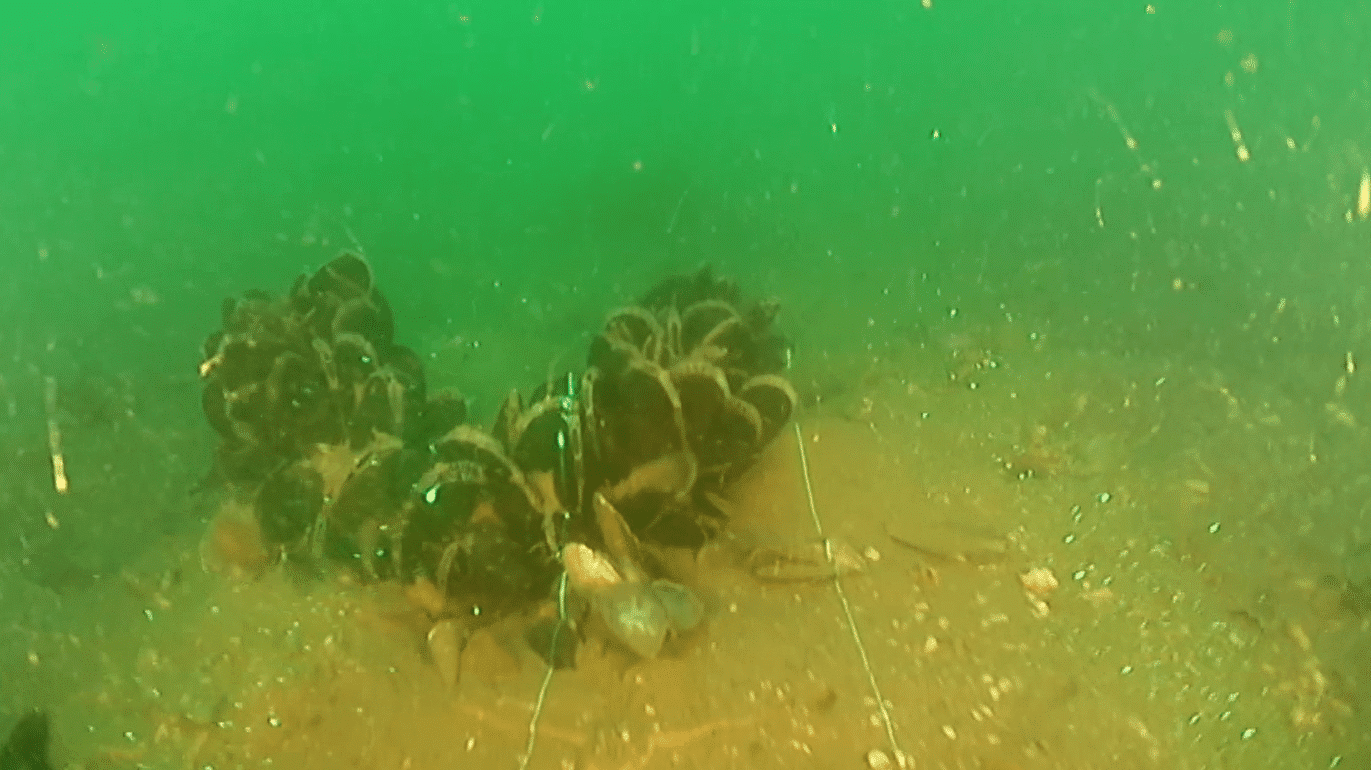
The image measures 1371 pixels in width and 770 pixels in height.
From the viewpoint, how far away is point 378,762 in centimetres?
180

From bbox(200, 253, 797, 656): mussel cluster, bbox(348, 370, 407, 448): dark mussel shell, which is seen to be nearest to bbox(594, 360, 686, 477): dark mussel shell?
bbox(200, 253, 797, 656): mussel cluster

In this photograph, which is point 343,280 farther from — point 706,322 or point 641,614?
point 641,614

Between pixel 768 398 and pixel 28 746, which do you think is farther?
pixel 768 398

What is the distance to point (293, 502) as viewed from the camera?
7.38ft

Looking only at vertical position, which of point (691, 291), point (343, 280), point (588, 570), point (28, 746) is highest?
point (343, 280)

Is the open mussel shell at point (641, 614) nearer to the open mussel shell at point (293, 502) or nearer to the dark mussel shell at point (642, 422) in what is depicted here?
the dark mussel shell at point (642, 422)

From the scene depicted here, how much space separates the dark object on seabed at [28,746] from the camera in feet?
6.08

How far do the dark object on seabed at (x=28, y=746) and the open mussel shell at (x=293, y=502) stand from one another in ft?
2.16

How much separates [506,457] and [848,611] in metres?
0.98

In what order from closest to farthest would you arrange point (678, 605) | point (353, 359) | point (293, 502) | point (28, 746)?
point (28, 746) → point (678, 605) → point (293, 502) → point (353, 359)

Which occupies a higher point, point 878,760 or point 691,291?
point 691,291

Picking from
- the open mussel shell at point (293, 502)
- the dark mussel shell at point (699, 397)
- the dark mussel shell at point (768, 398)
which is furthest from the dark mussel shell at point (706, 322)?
the open mussel shell at point (293, 502)

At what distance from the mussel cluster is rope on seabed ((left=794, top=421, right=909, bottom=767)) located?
25 cm

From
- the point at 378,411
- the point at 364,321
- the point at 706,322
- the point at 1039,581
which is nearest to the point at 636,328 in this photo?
the point at 706,322
